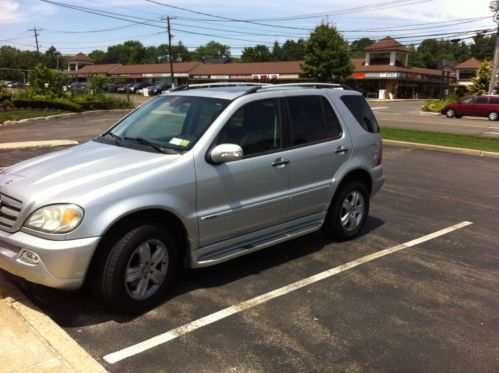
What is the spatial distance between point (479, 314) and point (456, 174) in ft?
22.6

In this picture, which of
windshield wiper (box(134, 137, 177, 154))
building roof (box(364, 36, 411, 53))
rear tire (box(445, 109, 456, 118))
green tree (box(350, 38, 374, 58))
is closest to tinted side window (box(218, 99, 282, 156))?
windshield wiper (box(134, 137, 177, 154))

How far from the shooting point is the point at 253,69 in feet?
238

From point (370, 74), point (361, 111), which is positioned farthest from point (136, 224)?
point (370, 74)

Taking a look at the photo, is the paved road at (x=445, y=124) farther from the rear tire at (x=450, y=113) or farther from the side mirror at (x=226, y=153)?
the side mirror at (x=226, y=153)

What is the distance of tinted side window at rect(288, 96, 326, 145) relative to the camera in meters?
4.96

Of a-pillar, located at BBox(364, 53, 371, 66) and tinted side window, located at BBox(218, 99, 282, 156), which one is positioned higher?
a-pillar, located at BBox(364, 53, 371, 66)

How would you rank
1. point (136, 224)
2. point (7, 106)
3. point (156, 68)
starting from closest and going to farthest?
point (136, 224), point (7, 106), point (156, 68)

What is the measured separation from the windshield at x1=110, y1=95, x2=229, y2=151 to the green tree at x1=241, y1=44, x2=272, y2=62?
127m

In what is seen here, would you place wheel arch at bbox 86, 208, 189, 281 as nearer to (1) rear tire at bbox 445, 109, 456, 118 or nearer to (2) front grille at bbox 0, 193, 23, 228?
(2) front grille at bbox 0, 193, 23, 228

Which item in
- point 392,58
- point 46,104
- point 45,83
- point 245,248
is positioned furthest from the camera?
point 392,58

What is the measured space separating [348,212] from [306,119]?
1338 millimetres

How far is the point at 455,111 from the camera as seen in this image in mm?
33594

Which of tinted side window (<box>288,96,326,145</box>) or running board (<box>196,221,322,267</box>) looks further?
tinted side window (<box>288,96,326,145</box>)

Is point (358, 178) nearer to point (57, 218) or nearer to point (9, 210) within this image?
point (57, 218)
